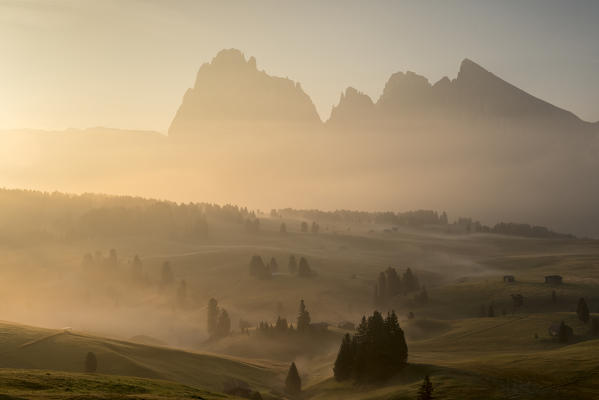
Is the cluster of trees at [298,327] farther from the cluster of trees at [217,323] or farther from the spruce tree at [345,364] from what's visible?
the spruce tree at [345,364]

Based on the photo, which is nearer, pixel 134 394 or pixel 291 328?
pixel 134 394

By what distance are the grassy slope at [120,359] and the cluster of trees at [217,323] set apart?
59591mm

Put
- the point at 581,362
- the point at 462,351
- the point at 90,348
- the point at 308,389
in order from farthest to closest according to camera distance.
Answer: the point at 462,351 < the point at 308,389 < the point at 90,348 < the point at 581,362

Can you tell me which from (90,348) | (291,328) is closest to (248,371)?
(90,348)

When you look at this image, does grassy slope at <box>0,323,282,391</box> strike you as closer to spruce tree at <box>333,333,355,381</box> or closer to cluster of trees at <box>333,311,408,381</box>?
spruce tree at <box>333,333,355,381</box>

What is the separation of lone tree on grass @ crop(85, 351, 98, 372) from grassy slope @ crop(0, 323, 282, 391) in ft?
4.65

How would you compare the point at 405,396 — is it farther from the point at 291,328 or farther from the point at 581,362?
the point at 291,328

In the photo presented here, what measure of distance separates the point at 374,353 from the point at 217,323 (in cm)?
9564

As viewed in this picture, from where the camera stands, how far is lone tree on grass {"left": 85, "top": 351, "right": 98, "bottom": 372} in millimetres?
87625

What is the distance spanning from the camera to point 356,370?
10194 cm

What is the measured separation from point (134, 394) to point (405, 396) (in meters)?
40.8

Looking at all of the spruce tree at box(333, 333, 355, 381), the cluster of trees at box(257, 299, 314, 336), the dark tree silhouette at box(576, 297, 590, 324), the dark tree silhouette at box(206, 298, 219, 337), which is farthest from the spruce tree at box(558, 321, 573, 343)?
the dark tree silhouette at box(206, 298, 219, 337)

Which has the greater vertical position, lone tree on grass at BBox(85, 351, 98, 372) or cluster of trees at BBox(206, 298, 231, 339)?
lone tree on grass at BBox(85, 351, 98, 372)

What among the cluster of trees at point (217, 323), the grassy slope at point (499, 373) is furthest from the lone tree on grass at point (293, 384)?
the cluster of trees at point (217, 323)
